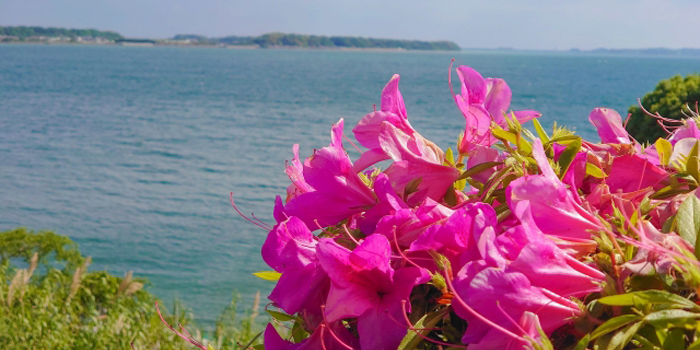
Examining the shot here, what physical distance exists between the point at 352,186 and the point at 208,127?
43.2 m

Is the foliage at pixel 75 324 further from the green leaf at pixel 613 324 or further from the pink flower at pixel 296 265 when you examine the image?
the green leaf at pixel 613 324

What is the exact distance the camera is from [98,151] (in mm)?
31609

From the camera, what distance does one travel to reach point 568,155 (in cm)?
82

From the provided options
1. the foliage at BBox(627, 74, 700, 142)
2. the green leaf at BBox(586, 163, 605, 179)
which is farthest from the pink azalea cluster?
the foliage at BBox(627, 74, 700, 142)

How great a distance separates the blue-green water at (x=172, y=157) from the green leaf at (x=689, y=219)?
1148cm

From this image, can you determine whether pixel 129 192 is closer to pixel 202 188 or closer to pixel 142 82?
pixel 202 188

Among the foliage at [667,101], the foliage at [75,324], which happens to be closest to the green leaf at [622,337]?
the foliage at [75,324]

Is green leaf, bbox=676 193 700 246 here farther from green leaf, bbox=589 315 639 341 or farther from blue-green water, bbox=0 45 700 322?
blue-green water, bbox=0 45 700 322

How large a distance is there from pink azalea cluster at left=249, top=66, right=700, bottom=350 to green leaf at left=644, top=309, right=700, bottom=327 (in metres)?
0.05

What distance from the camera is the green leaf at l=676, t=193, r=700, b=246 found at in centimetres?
66

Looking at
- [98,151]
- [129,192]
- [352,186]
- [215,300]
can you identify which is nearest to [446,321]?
[352,186]

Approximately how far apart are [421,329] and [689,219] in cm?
32

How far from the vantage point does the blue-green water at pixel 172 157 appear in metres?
15.9

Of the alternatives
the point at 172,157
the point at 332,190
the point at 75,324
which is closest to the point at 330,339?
the point at 332,190
